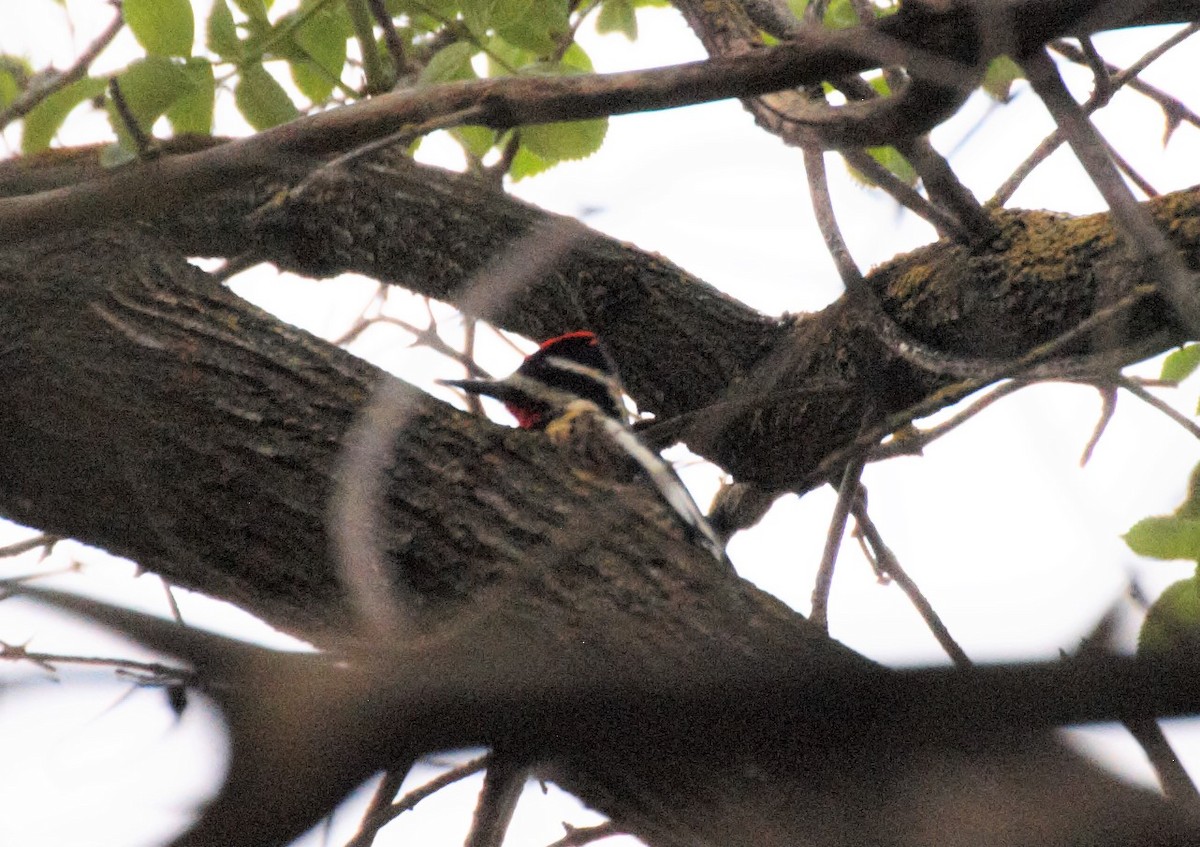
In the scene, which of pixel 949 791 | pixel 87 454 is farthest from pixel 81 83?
pixel 949 791

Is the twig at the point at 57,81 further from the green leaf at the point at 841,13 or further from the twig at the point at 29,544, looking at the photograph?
the green leaf at the point at 841,13

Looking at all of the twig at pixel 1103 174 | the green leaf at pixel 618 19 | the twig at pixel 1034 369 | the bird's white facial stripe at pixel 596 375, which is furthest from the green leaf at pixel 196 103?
the twig at pixel 1103 174

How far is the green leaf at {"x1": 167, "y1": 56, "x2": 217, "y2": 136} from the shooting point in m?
2.17

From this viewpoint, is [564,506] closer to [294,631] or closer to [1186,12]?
[294,631]

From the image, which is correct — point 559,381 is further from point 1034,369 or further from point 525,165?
point 1034,369

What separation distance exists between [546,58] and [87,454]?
1.38 m

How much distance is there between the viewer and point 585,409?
264 centimetres

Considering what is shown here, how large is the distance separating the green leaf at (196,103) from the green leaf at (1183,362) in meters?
1.93

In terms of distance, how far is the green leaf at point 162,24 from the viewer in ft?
6.81

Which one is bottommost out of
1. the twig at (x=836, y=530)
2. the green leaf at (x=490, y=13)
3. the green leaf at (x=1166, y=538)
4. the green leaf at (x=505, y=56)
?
the green leaf at (x=1166, y=538)

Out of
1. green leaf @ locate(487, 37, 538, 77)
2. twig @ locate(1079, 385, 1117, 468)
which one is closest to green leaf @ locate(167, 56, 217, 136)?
green leaf @ locate(487, 37, 538, 77)

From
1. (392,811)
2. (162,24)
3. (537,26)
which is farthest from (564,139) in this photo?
(392,811)

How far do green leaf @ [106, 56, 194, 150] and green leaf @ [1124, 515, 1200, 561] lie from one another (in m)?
1.77

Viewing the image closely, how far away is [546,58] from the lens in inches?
105
